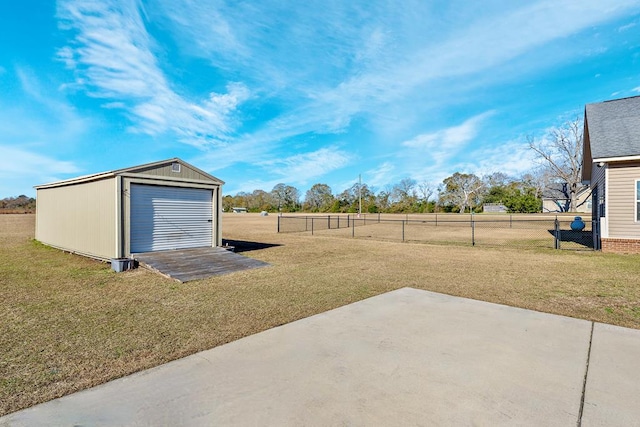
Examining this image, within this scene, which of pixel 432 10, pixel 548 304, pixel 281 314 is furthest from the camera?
pixel 432 10

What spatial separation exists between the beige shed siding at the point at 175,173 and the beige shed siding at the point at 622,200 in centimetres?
1382

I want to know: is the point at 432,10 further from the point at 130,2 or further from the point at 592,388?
the point at 592,388

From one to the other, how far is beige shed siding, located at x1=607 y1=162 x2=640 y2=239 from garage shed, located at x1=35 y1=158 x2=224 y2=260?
13447 millimetres

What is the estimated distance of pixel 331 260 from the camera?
9688 mm

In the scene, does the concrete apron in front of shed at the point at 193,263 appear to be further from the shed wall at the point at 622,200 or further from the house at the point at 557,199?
the house at the point at 557,199

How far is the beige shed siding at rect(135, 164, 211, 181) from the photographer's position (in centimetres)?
917

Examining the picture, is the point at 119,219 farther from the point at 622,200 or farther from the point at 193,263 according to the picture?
the point at 622,200

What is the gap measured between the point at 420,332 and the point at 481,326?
87 cm

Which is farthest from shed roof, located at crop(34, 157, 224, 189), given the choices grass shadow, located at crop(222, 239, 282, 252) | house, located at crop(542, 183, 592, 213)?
house, located at crop(542, 183, 592, 213)

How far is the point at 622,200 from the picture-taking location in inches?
412

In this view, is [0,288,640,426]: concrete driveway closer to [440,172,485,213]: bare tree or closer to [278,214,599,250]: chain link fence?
[278,214,599,250]: chain link fence

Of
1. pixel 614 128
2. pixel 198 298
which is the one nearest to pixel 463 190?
pixel 614 128

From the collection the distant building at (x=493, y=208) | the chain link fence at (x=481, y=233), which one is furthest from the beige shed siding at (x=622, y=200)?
the distant building at (x=493, y=208)

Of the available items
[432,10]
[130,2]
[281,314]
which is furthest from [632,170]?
[130,2]
